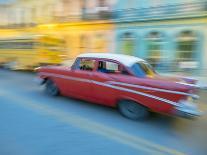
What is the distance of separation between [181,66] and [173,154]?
12.7 meters

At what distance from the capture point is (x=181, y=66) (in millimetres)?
17453

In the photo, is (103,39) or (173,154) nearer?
(173,154)

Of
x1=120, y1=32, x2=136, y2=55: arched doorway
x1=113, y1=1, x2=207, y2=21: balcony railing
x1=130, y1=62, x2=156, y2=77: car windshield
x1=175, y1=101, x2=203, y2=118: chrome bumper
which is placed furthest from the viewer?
x1=120, y1=32, x2=136, y2=55: arched doorway

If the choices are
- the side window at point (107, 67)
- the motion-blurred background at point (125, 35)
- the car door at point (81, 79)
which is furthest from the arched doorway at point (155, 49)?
the side window at point (107, 67)

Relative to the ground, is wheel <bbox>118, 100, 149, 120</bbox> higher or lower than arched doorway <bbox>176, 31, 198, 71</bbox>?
lower

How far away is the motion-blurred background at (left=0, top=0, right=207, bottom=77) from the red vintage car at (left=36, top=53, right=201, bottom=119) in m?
8.78

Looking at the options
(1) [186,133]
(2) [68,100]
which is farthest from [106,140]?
(2) [68,100]

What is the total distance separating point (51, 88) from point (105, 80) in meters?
2.71

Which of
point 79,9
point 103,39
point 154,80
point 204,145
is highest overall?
point 79,9

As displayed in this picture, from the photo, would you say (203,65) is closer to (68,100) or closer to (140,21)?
(140,21)

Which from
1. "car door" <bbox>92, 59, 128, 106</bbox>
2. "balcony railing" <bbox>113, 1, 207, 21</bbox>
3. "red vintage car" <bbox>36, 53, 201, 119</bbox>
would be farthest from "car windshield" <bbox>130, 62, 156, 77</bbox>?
"balcony railing" <bbox>113, 1, 207, 21</bbox>

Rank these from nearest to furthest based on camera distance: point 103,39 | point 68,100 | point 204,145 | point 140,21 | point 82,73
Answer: point 204,145 → point 82,73 → point 68,100 → point 140,21 → point 103,39

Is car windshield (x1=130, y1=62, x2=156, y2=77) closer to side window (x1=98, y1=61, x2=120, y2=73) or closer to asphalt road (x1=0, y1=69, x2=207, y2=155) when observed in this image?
side window (x1=98, y1=61, x2=120, y2=73)

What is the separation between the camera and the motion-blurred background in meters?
17.2
